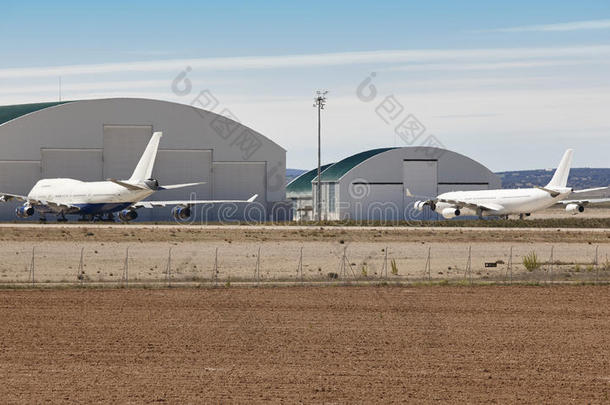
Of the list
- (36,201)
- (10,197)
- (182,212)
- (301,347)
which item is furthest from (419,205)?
(301,347)

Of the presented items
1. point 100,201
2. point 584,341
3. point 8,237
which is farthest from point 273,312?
point 100,201

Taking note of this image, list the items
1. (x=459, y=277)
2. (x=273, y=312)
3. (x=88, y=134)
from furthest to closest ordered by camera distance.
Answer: (x=88, y=134) < (x=459, y=277) < (x=273, y=312)

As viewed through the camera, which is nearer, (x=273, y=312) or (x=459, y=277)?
(x=273, y=312)

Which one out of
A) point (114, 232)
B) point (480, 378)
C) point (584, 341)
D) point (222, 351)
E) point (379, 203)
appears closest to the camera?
point (480, 378)

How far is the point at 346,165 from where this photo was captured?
105438 mm

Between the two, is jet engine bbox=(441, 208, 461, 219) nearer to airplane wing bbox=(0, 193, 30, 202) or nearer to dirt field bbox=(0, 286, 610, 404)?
airplane wing bbox=(0, 193, 30, 202)

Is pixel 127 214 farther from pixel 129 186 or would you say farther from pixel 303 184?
pixel 303 184

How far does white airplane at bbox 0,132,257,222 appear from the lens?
257 feet

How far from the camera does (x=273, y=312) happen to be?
29.6m

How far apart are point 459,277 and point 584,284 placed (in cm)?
560

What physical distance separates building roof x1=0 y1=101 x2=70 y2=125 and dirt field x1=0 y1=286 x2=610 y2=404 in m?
57.1

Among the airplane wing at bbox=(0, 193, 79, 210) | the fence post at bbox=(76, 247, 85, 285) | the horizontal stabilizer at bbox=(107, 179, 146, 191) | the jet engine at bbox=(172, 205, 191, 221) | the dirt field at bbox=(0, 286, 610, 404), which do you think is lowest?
the dirt field at bbox=(0, 286, 610, 404)

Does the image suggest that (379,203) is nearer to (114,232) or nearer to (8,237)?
(114,232)

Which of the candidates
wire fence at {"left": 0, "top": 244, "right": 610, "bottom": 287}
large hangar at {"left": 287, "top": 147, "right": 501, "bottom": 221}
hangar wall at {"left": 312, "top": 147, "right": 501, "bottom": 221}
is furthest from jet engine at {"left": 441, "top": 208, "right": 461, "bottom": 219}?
wire fence at {"left": 0, "top": 244, "right": 610, "bottom": 287}
